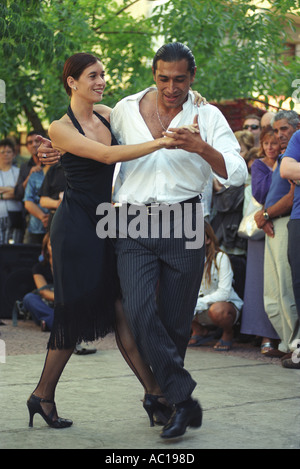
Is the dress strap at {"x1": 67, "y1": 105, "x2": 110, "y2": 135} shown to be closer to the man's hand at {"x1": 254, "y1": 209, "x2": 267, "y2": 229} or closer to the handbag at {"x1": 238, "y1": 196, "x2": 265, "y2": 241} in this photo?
the man's hand at {"x1": 254, "y1": 209, "x2": 267, "y2": 229}

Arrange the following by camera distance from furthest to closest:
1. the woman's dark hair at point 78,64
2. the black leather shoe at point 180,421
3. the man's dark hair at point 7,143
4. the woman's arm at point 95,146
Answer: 1. the man's dark hair at point 7,143
2. the woman's dark hair at point 78,64
3. the black leather shoe at point 180,421
4. the woman's arm at point 95,146

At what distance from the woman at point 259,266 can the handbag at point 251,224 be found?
0.11 meters

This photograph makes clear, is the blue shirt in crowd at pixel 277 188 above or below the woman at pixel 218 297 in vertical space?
above

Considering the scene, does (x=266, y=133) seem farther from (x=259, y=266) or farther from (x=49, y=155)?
(x=49, y=155)

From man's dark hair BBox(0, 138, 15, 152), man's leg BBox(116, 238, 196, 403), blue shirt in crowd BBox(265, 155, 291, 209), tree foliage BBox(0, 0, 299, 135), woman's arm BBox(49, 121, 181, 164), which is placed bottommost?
man's leg BBox(116, 238, 196, 403)

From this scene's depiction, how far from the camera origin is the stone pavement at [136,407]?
431 cm

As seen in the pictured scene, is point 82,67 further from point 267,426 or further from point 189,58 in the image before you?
point 267,426

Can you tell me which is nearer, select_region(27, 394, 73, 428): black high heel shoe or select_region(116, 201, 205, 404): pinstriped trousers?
select_region(116, 201, 205, 404): pinstriped trousers

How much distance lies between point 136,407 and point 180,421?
92cm

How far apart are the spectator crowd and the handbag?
0.02m

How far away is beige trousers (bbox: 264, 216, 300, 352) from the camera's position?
7.44 metres

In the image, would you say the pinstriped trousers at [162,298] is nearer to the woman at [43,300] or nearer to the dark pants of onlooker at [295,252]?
the dark pants of onlooker at [295,252]

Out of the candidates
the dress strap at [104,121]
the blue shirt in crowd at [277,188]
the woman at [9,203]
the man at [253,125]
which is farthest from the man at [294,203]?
the woman at [9,203]

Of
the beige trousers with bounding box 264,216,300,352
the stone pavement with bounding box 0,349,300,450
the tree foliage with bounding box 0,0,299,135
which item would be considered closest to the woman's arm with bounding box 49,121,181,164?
the stone pavement with bounding box 0,349,300,450
